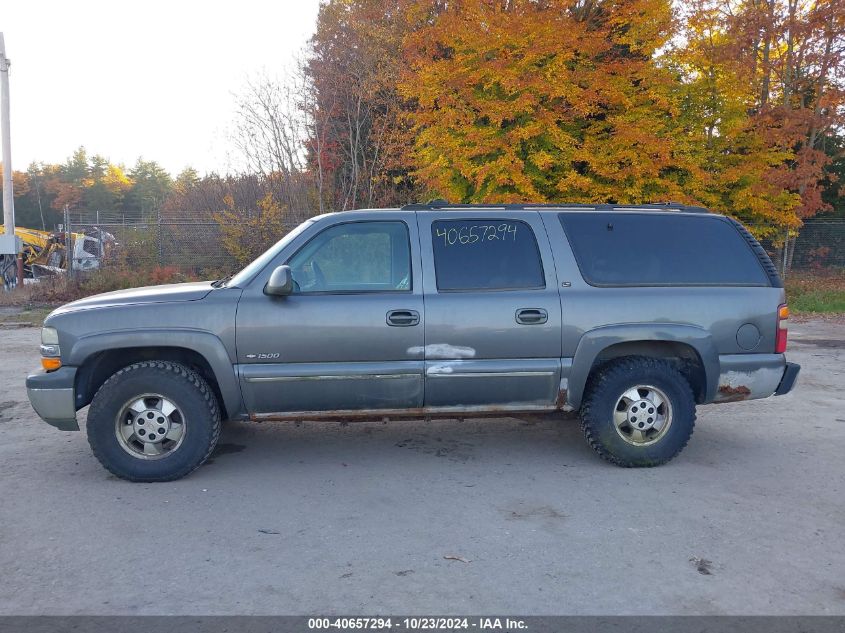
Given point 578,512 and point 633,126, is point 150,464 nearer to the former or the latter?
point 578,512

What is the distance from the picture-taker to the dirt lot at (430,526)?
341 centimetres

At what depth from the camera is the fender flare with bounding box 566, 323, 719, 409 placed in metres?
5.22

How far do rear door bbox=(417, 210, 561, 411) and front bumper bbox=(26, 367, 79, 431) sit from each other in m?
2.47

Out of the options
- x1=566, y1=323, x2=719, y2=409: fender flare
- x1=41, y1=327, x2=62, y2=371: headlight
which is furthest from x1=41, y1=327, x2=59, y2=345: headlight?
x1=566, y1=323, x2=719, y2=409: fender flare

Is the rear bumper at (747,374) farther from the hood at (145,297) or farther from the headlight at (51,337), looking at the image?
the headlight at (51,337)

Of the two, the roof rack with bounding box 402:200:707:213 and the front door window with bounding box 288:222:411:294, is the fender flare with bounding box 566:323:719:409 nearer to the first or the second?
the roof rack with bounding box 402:200:707:213

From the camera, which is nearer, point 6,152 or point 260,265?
point 260,265

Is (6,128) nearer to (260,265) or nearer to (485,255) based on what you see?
(260,265)

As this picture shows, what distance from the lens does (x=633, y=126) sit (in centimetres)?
1641

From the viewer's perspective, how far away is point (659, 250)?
547 centimetres

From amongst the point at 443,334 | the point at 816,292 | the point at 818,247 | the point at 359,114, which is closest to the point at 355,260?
the point at 443,334

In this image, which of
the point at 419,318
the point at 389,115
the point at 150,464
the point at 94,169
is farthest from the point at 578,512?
the point at 94,169

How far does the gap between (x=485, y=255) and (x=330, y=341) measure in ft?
4.28
